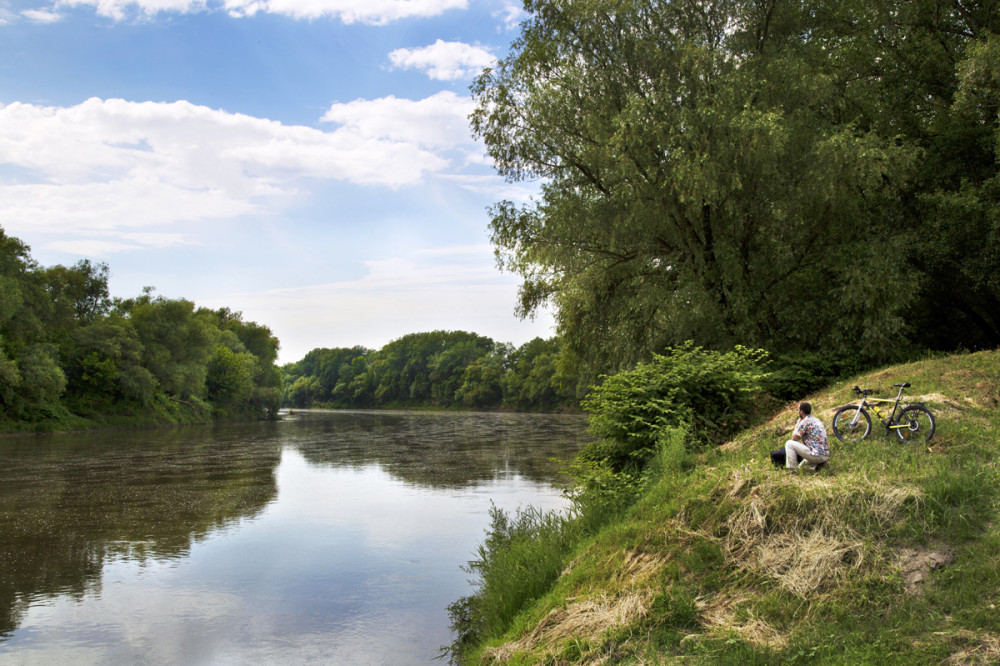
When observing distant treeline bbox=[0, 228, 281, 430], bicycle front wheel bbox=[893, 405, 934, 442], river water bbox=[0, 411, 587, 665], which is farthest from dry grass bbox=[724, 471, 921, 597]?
distant treeline bbox=[0, 228, 281, 430]

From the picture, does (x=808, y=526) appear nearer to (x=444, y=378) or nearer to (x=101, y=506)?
(x=101, y=506)

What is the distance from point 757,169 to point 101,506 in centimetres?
2062

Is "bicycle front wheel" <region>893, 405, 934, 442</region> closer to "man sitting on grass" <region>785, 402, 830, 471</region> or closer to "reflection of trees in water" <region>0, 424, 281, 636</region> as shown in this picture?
"man sitting on grass" <region>785, 402, 830, 471</region>

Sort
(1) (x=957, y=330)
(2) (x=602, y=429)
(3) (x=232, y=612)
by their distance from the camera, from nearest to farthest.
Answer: (3) (x=232, y=612) < (2) (x=602, y=429) < (1) (x=957, y=330)

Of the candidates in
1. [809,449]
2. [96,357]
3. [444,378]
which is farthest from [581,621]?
[444,378]

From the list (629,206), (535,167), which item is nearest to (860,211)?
(629,206)

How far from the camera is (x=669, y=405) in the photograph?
39.9 ft

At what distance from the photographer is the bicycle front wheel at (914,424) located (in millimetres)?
9242

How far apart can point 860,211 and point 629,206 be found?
6475mm

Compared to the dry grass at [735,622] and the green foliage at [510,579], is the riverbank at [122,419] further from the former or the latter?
the dry grass at [735,622]

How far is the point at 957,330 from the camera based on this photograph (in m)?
21.0

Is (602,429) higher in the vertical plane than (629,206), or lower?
lower

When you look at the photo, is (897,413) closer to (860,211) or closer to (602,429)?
(602,429)

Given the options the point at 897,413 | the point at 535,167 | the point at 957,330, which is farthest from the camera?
the point at 535,167
